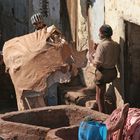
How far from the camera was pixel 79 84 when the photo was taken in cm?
1336

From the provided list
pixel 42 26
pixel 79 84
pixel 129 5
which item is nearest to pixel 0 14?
pixel 79 84

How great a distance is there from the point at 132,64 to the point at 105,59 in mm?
648

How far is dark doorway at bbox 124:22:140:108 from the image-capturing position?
1119cm

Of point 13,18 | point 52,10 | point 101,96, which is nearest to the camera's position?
point 101,96

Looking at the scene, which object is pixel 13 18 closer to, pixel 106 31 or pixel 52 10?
pixel 52 10

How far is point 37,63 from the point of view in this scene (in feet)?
37.0

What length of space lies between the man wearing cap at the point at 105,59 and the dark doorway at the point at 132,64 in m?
0.22

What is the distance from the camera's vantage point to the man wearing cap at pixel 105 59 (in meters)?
10.9

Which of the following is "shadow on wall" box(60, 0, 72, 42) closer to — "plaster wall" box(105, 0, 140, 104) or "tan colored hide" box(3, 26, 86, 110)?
"plaster wall" box(105, 0, 140, 104)

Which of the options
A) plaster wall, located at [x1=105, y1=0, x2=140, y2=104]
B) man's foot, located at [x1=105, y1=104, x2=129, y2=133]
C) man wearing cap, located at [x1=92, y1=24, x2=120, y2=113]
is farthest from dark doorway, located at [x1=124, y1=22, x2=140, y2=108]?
man's foot, located at [x1=105, y1=104, x2=129, y2=133]

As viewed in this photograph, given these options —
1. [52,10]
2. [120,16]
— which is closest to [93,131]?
[120,16]

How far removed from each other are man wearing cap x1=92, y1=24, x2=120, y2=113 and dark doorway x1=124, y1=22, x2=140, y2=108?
0.22m

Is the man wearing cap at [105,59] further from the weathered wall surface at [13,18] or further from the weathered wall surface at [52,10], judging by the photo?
the weathered wall surface at [13,18]

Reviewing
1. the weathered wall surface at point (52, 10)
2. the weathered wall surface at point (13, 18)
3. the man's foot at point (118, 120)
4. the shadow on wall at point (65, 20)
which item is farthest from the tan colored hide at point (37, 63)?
the weathered wall surface at point (13, 18)
